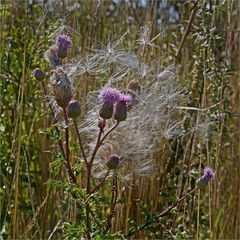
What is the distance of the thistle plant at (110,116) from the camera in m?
1.24

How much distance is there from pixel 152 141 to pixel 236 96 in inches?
35.6

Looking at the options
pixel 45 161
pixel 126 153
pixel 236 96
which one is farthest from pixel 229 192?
pixel 126 153

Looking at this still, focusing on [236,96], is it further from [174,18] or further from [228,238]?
[228,238]

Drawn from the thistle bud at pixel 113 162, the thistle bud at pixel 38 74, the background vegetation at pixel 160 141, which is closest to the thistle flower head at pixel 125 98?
the thistle bud at pixel 113 162

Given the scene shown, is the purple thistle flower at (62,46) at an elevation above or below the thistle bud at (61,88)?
above

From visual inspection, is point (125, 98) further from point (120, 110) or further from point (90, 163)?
point (90, 163)

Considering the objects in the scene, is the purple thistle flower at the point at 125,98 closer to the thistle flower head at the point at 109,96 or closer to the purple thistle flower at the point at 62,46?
the thistle flower head at the point at 109,96

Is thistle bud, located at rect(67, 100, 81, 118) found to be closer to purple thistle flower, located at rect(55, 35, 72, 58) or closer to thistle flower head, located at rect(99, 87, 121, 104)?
thistle flower head, located at rect(99, 87, 121, 104)

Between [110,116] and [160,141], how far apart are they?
0.75 m

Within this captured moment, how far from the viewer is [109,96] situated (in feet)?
4.05

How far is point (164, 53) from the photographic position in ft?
6.66

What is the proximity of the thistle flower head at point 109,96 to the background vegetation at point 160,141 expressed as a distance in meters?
0.39

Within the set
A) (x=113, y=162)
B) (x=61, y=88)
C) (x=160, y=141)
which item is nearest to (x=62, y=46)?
(x=61, y=88)

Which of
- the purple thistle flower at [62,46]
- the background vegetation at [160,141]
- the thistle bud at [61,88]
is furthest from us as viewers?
the background vegetation at [160,141]
